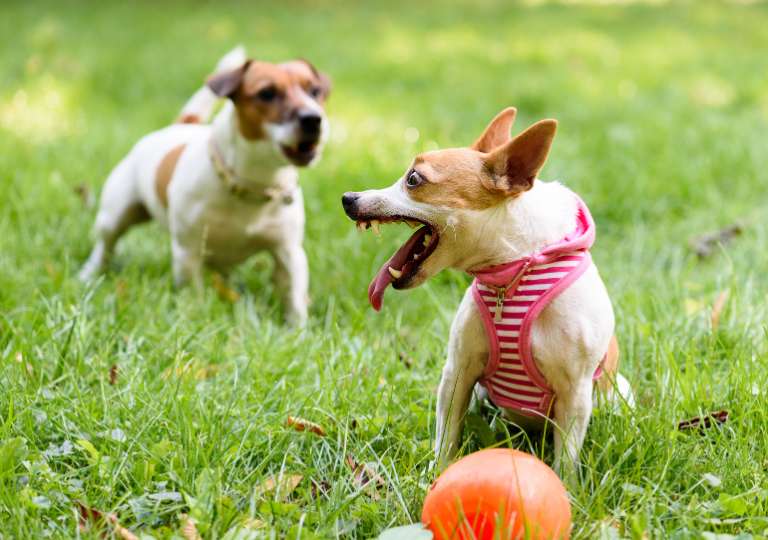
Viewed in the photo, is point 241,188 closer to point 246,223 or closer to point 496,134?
point 246,223

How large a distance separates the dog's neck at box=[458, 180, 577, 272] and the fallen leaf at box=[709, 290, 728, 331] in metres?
1.10

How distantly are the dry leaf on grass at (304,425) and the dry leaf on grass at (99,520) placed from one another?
585mm

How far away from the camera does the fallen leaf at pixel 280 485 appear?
7.13 feet

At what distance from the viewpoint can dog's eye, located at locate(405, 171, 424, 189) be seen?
213 centimetres

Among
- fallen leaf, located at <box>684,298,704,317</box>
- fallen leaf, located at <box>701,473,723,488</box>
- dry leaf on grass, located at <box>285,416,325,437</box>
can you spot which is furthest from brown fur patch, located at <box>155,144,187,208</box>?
fallen leaf, located at <box>701,473,723,488</box>

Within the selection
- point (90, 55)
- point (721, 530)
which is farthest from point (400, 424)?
point (90, 55)

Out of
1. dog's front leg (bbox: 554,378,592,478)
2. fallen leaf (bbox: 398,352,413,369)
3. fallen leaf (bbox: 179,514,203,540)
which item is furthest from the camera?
fallen leaf (bbox: 398,352,413,369)

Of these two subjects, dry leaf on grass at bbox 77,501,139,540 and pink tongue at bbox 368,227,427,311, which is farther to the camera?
pink tongue at bbox 368,227,427,311

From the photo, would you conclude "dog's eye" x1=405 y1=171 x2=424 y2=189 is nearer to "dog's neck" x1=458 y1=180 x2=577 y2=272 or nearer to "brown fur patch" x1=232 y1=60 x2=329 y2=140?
"dog's neck" x1=458 y1=180 x2=577 y2=272

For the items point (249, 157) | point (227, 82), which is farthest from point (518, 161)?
point (227, 82)

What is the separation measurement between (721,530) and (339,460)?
961 millimetres

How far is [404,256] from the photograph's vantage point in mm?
2207

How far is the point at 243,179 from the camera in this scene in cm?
372

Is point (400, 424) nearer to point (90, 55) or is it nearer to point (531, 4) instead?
point (90, 55)
